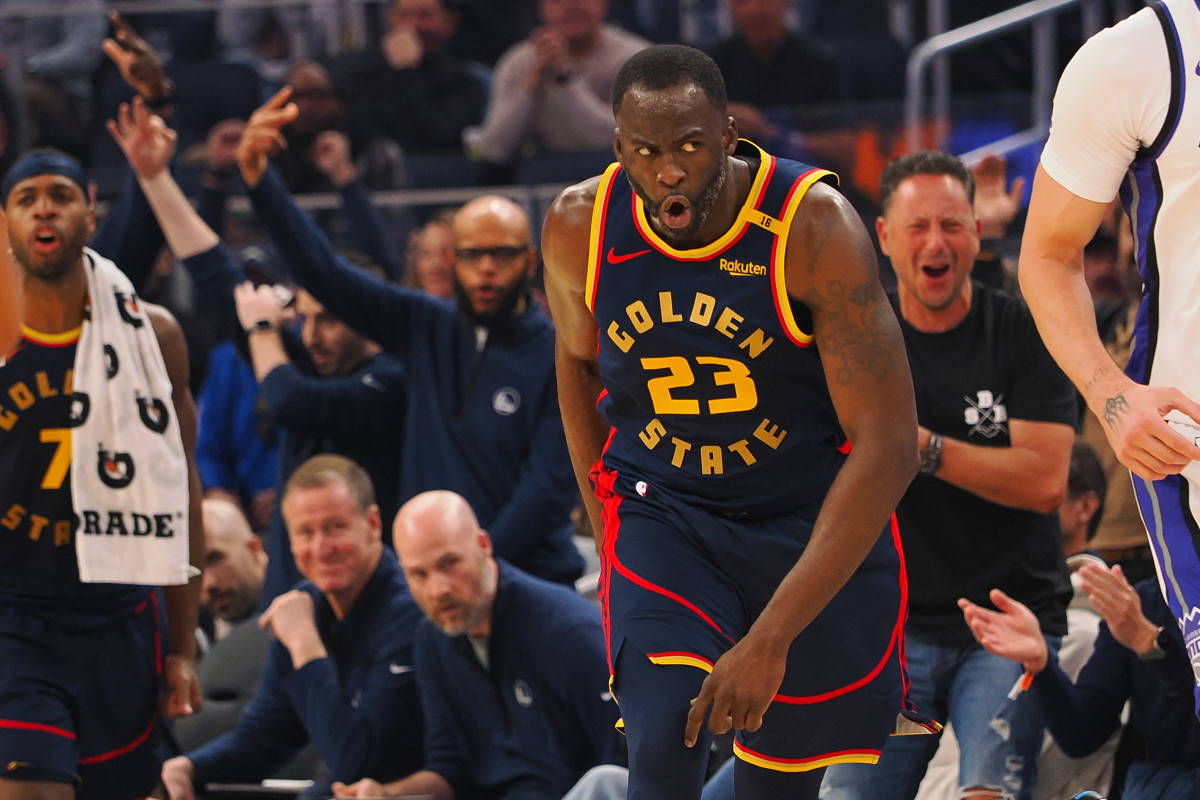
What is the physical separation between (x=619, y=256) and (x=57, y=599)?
2202 millimetres

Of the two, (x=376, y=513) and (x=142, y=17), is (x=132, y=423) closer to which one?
(x=376, y=513)

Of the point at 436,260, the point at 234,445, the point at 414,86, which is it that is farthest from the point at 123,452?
the point at 414,86

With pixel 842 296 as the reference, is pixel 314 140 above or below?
above

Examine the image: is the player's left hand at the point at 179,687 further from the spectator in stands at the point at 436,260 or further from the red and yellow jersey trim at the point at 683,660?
the spectator in stands at the point at 436,260

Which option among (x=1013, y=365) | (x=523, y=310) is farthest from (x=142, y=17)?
(x=1013, y=365)

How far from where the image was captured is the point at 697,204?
2650mm

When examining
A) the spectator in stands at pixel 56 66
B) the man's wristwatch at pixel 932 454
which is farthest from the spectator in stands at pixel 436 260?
the spectator in stands at pixel 56 66

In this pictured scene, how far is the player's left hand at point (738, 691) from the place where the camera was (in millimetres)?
2570

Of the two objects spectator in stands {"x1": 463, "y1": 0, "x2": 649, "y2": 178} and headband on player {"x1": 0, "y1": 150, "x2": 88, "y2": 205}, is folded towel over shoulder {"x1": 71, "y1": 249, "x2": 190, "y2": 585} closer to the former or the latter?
headband on player {"x1": 0, "y1": 150, "x2": 88, "y2": 205}

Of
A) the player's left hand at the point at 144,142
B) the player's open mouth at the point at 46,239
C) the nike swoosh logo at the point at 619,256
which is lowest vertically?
the nike swoosh logo at the point at 619,256

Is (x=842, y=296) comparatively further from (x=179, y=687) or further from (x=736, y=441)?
(x=179, y=687)

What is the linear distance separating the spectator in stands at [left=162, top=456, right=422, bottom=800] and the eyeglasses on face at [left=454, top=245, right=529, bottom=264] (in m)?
0.86

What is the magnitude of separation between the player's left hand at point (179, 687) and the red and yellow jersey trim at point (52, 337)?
97 centimetres

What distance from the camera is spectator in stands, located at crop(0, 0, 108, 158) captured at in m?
8.85
